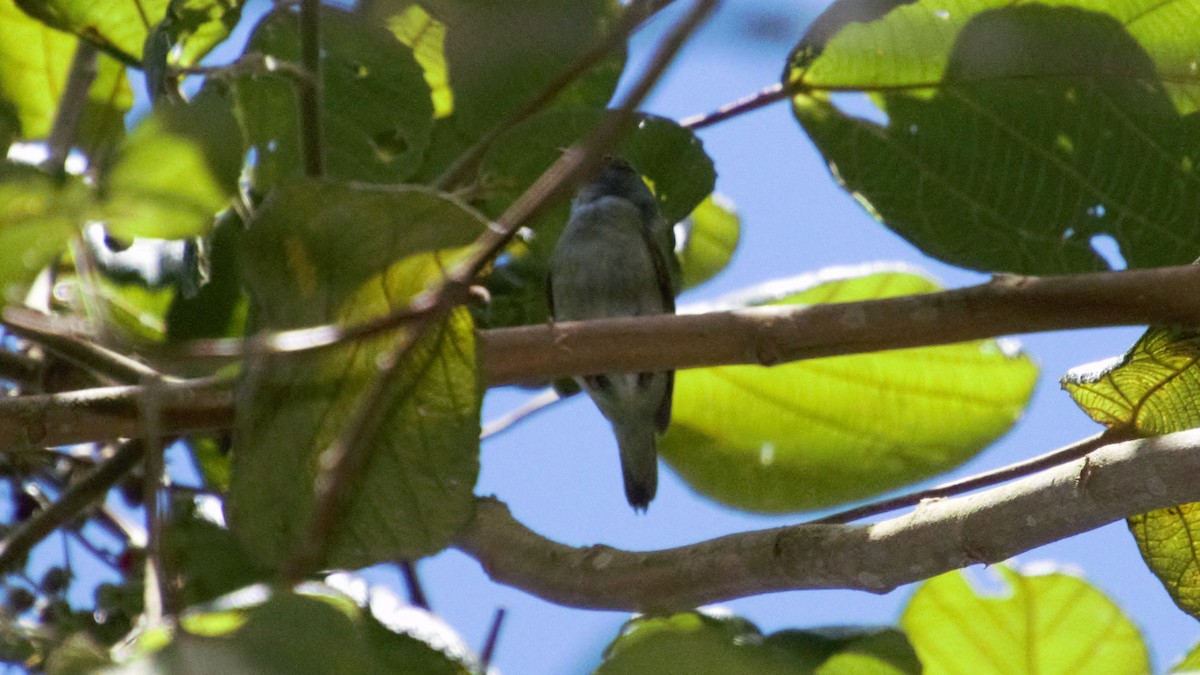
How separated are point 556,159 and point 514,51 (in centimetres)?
69

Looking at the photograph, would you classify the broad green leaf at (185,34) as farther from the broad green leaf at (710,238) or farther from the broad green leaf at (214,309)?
the broad green leaf at (710,238)

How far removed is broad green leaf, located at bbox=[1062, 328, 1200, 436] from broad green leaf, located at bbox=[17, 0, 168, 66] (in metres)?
1.21

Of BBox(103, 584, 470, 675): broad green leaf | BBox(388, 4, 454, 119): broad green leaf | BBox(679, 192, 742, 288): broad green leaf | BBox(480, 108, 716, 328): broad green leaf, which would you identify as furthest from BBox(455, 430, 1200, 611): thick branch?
BBox(679, 192, 742, 288): broad green leaf

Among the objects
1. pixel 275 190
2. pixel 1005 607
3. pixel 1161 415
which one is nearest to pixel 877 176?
pixel 1161 415

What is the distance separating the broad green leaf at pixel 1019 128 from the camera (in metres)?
1.73

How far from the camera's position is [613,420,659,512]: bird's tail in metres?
3.30

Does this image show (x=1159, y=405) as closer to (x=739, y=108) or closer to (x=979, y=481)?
(x=979, y=481)

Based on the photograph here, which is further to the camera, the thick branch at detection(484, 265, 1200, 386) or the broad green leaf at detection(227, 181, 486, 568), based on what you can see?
the thick branch at detection(484, 265, 1200, 386)

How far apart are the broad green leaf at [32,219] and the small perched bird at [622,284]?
226cm

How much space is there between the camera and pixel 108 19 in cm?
166

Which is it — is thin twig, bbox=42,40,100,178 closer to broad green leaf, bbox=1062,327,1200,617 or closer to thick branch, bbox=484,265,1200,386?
thick branch, bbox=484,265,1200,386

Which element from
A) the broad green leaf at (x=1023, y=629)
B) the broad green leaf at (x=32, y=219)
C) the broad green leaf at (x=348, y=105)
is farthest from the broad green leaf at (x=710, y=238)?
the broad green leaf at (x=32, y=219)

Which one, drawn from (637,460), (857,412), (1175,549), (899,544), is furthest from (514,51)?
(637,460)

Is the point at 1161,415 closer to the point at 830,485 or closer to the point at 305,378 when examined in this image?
the point at 830,485
